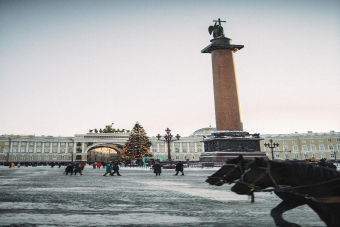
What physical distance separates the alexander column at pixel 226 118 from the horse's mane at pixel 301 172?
2379 centimetres

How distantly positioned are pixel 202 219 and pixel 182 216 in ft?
1.63

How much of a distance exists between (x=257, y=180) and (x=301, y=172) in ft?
1.97

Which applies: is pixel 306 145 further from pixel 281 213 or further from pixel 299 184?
pixel 299 184

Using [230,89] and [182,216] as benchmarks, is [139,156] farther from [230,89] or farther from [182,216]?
[182,216]

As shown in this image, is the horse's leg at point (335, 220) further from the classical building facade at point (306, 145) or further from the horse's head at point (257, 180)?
the classical building facade at point (306, 145)

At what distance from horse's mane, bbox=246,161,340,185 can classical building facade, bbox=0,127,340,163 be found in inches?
3556

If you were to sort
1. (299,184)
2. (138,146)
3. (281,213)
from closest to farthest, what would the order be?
(299,184)
(281,213)
(138,146)

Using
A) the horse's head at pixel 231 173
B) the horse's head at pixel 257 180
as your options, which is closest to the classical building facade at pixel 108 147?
the horse's head at pixel 231 173

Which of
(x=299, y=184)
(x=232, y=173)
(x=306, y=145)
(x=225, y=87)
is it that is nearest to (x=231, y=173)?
(x=232, y=173)

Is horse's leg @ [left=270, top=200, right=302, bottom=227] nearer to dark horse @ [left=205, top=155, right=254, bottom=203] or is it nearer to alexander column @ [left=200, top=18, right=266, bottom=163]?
dark horse @ [left=205, top=155, right=254, bottom=203]

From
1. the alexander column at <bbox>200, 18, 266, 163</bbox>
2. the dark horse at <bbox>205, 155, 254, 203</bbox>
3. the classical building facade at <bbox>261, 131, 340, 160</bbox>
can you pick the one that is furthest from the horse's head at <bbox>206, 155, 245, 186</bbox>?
the classical building facade at <bbox>261, 131, 340, 160</bbox>

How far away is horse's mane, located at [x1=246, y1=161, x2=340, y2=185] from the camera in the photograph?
147 inches

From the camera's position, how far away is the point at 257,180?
12.9 ft

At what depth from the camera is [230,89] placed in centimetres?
3042
